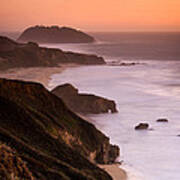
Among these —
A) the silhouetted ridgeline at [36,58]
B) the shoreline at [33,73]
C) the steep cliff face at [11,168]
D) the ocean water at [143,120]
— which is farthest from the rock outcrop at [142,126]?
the silhouetted ridgeline at [36,58]

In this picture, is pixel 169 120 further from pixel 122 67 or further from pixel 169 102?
pixel 122 67

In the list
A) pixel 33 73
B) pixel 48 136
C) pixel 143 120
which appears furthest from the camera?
pixel 33 73

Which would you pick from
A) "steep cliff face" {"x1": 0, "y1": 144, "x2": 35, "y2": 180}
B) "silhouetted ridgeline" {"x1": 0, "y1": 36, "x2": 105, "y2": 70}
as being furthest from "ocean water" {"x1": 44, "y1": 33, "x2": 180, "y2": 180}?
"silhouetted ridgeline" {"x1": 0, "y1": 36, "x2": 105, "y2": 70}

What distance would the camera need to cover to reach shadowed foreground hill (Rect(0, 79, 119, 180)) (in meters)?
21.1

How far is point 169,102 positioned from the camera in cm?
5803

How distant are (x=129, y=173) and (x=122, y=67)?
8760 centimetres

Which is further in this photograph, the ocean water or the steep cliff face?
the ocean water

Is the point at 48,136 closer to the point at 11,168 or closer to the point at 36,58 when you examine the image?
the point at 11,168

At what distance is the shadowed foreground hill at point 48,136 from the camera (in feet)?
69.3

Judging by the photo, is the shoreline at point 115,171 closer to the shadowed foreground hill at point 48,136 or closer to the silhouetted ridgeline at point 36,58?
the shadowed foreground hill at point 48,136

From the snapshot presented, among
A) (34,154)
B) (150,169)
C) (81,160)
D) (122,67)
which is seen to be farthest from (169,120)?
(122,67)

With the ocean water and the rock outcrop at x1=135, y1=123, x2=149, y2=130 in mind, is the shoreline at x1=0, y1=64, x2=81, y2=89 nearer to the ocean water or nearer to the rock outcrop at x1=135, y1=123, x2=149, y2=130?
the ocean water

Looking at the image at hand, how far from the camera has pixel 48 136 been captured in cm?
2519

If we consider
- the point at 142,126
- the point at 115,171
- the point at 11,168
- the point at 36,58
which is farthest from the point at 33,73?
the point at 11,168
